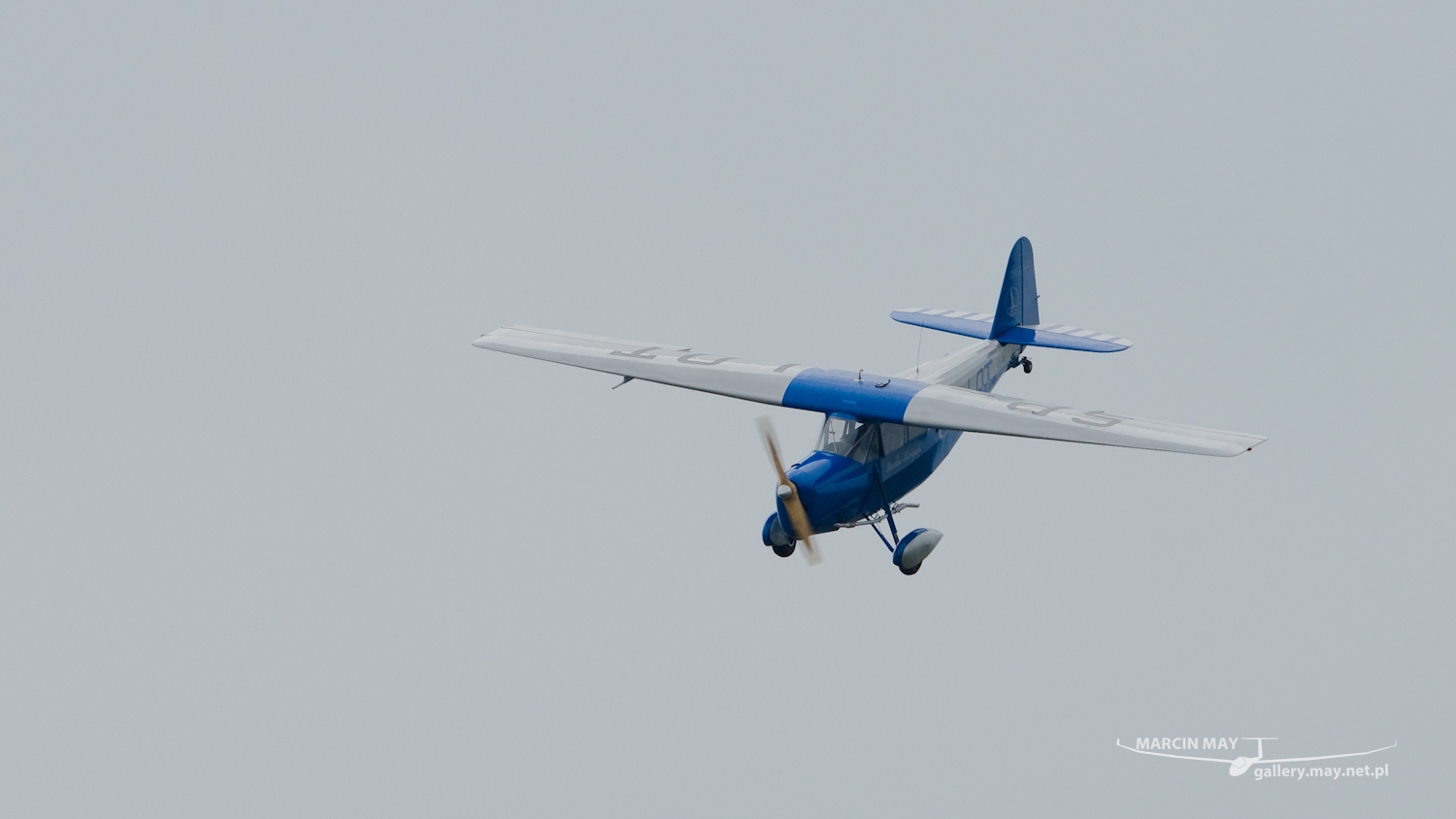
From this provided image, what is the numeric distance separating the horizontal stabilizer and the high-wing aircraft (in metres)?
1.00

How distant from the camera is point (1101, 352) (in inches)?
832

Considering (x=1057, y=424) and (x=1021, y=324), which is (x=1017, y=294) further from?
(x=1057, y=424)

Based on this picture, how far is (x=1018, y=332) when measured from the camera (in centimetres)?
2100

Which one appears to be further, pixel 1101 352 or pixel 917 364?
pixel 1101 352

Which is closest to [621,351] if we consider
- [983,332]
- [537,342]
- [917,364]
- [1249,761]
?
[537,342]

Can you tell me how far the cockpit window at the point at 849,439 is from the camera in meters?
17.2

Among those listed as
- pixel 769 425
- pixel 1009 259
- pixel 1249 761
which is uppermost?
pixel 1009 259

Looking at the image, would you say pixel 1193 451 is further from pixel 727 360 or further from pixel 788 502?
pixel 727 360

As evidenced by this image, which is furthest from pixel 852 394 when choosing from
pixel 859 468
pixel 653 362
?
pixel 653 362

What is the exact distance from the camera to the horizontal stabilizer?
21.0m

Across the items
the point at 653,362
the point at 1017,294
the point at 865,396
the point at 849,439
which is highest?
the point at 1017,294

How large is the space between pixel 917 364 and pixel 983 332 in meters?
2.15

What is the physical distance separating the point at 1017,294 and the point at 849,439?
4740mm

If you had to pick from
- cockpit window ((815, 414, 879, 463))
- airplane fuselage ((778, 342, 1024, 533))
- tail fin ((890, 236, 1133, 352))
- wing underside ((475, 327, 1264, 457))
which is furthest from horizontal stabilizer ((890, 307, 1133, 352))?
cockpit window ((815, 414, 879, 463))
